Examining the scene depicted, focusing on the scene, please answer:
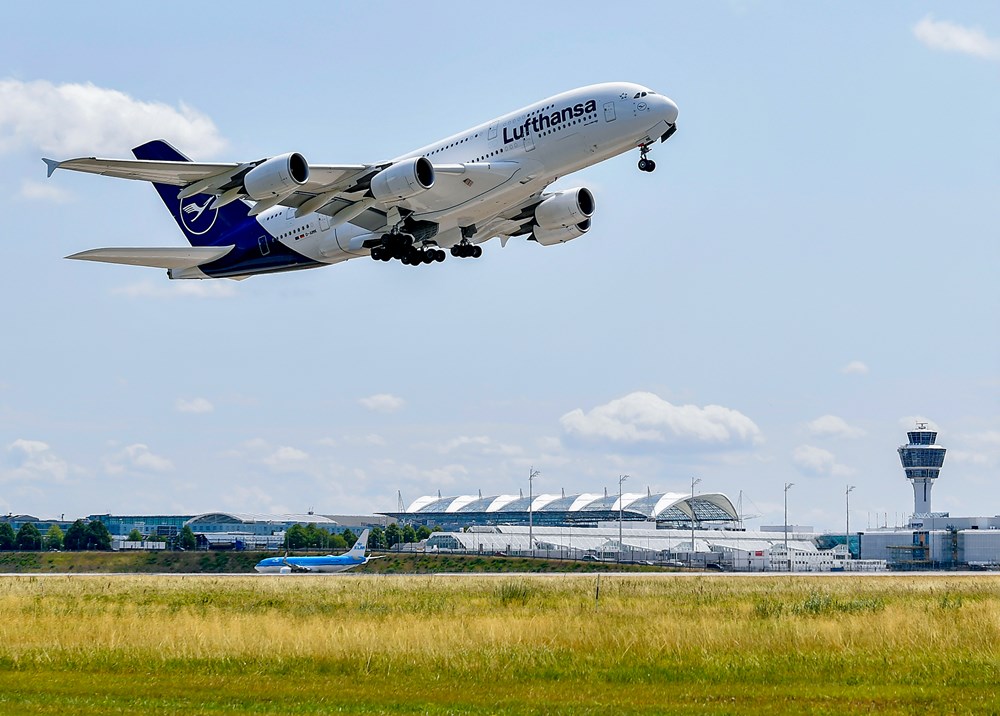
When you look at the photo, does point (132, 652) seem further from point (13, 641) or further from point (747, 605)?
point (747, 605)

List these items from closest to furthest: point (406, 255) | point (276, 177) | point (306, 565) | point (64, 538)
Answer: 1. point (276, 177)
2. point (406, 255)
3. point (306, 565)
4. point (64, 538)

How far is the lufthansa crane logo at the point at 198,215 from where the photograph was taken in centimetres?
5397

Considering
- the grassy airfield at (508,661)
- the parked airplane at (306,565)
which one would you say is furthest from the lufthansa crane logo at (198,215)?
the parked airplane at (306,565)

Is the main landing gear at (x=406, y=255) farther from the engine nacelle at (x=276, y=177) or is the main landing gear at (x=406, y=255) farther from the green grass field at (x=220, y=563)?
the green grass field at (x=220, y=563)

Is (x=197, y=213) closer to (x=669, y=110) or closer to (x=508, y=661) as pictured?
(x=669, y=110)

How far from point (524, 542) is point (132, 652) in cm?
15278

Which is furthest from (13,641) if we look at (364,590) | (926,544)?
(926,544)

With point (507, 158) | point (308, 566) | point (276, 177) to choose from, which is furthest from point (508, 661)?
point (308, 566)

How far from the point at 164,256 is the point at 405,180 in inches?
510

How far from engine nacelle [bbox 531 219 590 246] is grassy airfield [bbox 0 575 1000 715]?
16.1 m

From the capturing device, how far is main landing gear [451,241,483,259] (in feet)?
164

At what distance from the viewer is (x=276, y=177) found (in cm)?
4069

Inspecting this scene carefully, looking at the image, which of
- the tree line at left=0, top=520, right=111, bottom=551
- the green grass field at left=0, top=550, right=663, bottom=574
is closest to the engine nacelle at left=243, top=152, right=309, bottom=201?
the green grass field at left=0, top=550, right=663, bottom=574

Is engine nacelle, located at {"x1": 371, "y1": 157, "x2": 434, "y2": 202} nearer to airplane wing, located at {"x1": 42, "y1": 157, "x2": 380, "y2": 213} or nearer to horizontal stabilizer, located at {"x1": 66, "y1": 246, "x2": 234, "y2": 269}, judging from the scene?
airplane wing, located at {"x1": 42, "y1": 157, "x2": 380, "y2": 213}
